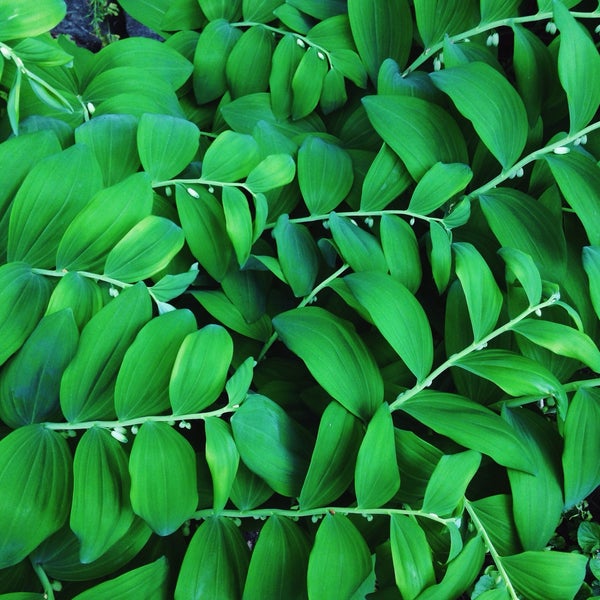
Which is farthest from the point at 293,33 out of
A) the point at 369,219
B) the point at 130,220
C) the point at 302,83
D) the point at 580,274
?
the point at 580,274

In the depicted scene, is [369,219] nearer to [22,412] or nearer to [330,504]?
[330,504]

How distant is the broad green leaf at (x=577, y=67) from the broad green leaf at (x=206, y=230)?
1.69 ft

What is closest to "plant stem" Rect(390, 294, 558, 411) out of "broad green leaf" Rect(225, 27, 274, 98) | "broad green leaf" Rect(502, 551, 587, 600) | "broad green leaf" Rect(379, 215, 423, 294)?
"broad green leaf" Rect(379, 215, 423, 294)

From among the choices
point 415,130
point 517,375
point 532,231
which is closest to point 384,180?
point 415,130

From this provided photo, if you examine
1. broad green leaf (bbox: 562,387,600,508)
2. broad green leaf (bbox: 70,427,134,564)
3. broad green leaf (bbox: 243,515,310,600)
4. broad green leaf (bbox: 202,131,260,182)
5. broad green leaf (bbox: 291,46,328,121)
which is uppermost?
broad green leaf (bbox: 291,46,328,121)

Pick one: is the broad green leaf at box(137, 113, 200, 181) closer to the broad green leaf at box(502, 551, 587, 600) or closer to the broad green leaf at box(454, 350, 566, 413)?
the broad green leaf at box(454, 350, 566, 413)

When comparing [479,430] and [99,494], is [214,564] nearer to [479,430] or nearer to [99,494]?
[99,494]

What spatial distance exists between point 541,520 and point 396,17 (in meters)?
0.81

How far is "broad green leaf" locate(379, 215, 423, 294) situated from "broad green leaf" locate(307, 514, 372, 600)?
334 millimetres

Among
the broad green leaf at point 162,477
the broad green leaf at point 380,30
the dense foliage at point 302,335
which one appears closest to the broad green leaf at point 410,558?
the dense foliage at point 302,335

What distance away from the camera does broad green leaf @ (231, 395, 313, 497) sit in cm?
72

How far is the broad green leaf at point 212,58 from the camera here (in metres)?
1.09

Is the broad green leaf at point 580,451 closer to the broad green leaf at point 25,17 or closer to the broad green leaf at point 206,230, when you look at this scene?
the broad green leaf at point 206,230

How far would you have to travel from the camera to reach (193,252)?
87 centimetres
